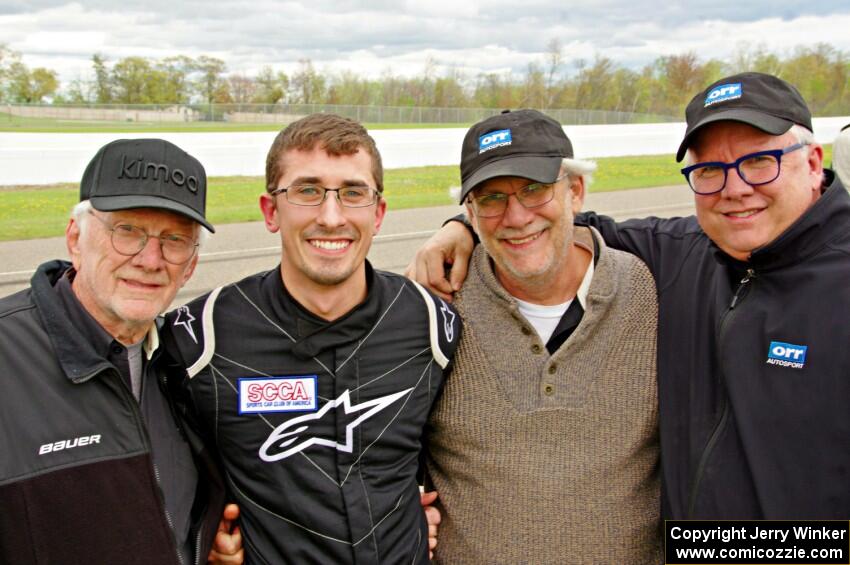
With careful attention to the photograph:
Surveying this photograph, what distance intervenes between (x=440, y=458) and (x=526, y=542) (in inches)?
18.3

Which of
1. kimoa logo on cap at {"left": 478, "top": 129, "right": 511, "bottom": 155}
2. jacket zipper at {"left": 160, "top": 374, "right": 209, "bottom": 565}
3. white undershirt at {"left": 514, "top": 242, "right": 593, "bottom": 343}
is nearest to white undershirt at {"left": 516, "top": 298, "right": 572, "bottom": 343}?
white undershirt at {"left": 514, "top": 242, "right": 593, "bottom": 343}

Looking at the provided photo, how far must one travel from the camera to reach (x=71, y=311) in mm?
2236

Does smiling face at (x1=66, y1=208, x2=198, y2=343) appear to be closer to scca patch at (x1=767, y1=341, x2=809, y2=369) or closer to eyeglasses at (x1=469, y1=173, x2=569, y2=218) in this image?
eyeglasses at (x1=469, y1=173, x2=569, y2=218)

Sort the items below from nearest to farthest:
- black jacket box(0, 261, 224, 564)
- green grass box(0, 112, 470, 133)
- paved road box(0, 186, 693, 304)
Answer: black jacket box(0, 261, 224, 564) → paved road box(0, 186, 693, 304) → green grass box(0, 112, 470, 133)

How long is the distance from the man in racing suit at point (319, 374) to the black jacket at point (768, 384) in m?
0.92

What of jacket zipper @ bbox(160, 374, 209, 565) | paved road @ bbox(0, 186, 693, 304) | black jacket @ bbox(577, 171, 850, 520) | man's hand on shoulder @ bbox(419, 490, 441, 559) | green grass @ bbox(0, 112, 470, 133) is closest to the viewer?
black jacket @ bbox(577, 171, 850, 520)

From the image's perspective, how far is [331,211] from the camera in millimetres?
2590

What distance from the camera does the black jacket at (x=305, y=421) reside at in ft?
8.04

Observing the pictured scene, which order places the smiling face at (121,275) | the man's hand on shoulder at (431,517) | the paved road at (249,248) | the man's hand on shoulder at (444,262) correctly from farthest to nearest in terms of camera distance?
the paved road at (249,248)
the man's hand on shoulder at (444,262)
the man's hand on shoulder at (431,517)
the smiling face at (121,275)

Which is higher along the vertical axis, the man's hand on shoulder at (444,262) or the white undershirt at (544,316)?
the man's hand on shoulder at (444,262)

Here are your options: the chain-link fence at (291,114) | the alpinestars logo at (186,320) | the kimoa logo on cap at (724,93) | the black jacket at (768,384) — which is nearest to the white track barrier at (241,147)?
the alpinestars logo at (186,320)

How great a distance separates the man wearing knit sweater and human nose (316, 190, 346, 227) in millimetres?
541

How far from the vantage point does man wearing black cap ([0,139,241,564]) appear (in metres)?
1.99

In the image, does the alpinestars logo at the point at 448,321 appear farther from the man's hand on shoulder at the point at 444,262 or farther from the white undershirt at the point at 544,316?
the white undershirt at the point at 544,316
